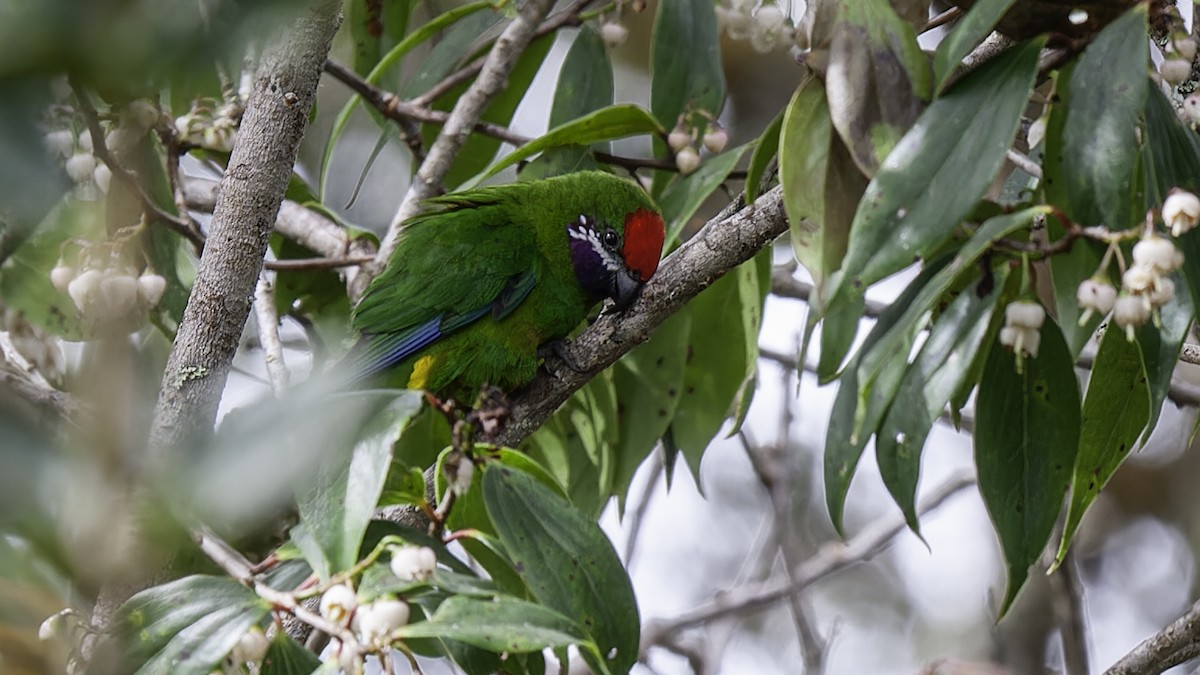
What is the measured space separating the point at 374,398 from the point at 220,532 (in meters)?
0.68

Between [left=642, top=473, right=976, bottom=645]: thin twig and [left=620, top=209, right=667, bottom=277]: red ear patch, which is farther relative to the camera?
[left=642, top=473, right=976, bottom=645]: thin twig

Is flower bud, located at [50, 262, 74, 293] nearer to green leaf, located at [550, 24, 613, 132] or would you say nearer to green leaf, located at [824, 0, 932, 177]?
green leaf, located at [550, 24, 613, 132]

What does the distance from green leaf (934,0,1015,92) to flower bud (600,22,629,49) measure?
142cm

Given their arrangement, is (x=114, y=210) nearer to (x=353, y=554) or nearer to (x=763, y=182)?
(x=353, y=554)

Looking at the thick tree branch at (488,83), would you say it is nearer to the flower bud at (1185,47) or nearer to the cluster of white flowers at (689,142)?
the cluster of white flowers at (689,142)

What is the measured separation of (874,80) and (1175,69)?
642 mm

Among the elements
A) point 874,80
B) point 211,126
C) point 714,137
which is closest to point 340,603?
point 874,80

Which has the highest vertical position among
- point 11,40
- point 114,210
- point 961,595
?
point 11,40

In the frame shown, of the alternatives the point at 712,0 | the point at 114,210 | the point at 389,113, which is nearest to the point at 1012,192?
the point at 712,0

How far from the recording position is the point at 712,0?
2.76 metres

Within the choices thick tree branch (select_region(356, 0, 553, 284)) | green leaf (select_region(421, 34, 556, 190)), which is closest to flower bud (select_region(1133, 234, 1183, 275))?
thick tree branch (select_region(356, 0, 553, 284))

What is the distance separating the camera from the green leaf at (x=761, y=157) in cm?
204

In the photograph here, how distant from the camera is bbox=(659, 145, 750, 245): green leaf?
2512 mm

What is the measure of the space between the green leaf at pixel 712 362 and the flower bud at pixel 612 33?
0.67m
